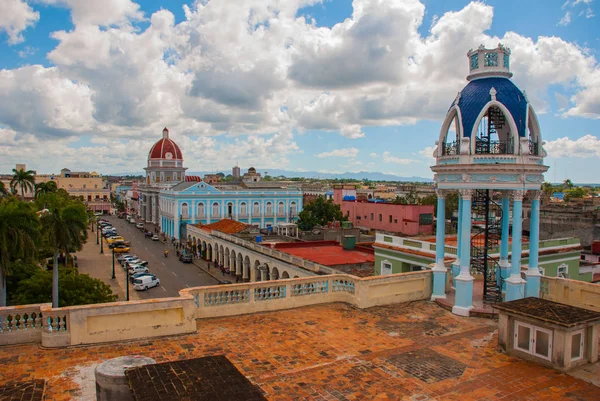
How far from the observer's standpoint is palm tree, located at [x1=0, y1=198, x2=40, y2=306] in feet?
74.9

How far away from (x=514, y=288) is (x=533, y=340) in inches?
Answer: 157

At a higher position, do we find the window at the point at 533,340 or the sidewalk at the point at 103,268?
the window at the point at 533,340

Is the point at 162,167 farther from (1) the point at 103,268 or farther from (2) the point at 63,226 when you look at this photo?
(2) the point at 63,226

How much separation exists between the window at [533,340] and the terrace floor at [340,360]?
267mm

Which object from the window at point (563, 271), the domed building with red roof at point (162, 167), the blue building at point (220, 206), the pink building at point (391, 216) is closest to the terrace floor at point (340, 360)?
the window at point (563, 271)

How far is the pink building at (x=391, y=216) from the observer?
57.5 meters

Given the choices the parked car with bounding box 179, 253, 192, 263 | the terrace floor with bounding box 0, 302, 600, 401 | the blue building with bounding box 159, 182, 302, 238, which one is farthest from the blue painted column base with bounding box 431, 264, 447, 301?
the blue building with bounding box 159, 182, 302, 238

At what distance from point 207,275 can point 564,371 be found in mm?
38729

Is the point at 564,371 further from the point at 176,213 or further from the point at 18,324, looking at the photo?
the point at 176,213

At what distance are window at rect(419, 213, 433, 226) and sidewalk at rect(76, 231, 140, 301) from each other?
114 feet

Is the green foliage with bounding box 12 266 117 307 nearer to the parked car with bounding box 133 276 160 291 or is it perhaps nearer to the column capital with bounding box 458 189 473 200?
the parked car with bounding box 133 276 160 291

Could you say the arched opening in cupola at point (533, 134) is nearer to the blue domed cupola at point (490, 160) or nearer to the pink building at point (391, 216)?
the blue domed cupola at point (490, 160)

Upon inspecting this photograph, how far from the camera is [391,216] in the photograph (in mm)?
62219

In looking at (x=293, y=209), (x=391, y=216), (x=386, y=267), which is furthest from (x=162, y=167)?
(x=386, y=267)
